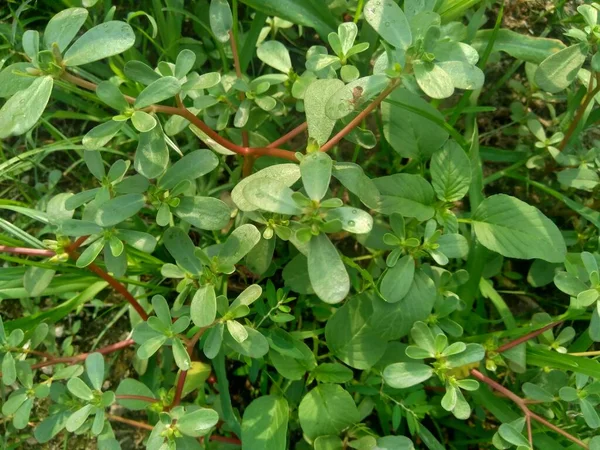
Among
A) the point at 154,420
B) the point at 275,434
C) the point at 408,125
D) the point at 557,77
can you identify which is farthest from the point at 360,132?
the point at 154,420

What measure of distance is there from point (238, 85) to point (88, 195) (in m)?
0.45

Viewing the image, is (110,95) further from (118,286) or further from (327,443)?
(327,443)

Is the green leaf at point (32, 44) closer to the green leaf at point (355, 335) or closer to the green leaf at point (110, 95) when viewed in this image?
the green leaf at point (110, 95)

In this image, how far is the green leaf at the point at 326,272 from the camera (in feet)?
3.83

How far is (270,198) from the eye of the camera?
1.16 metres

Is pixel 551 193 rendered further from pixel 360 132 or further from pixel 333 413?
pixel 333 413

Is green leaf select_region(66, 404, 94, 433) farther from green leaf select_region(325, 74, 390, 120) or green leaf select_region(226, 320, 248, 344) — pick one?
green leaf select_region(325, 74, 390, 120)

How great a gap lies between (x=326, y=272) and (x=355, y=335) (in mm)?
366

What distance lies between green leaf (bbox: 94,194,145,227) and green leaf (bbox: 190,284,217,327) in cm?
23

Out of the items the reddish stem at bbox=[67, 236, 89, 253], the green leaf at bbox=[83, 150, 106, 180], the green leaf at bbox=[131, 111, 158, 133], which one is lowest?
the reddish stem at bbox=[67, 236, 89, 253]

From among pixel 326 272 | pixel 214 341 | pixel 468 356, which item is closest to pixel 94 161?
pixel 214 341

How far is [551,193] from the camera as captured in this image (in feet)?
5.76

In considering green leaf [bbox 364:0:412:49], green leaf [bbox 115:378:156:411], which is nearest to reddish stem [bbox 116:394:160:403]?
green leaf [bbox 115:378:156:411]

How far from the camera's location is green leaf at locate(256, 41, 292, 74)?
156cm
